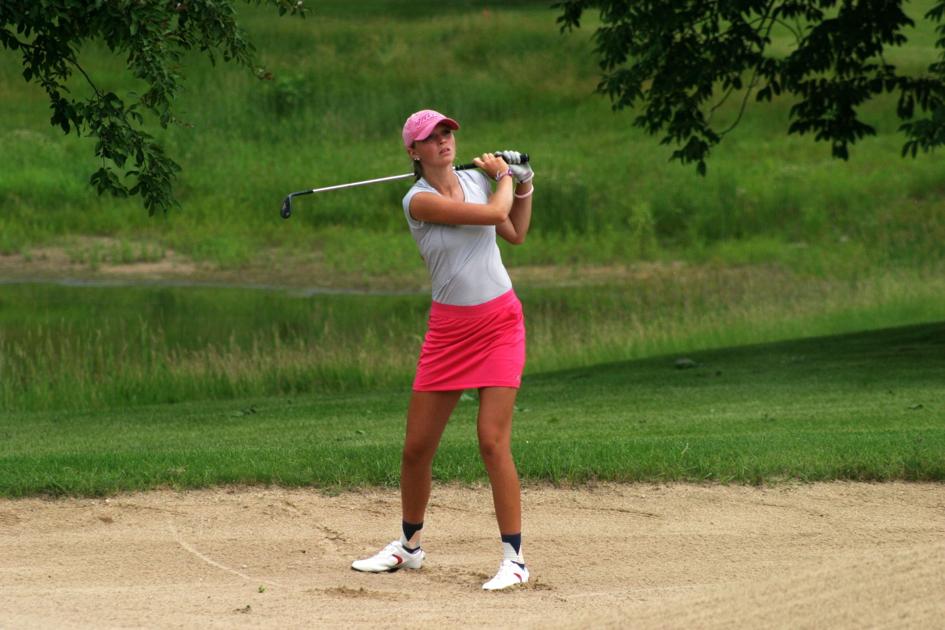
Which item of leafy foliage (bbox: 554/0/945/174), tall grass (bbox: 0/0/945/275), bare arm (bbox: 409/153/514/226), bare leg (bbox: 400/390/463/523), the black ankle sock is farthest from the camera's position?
tall grass (bbox: 0/0/945/275)

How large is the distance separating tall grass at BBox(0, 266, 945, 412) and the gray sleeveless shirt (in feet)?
32.5

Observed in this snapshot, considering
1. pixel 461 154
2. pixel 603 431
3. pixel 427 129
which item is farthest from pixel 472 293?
pixel 461 154

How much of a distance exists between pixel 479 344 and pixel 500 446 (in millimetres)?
441

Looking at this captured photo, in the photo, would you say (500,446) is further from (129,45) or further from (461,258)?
(129,45)

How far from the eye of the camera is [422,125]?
6.59 m

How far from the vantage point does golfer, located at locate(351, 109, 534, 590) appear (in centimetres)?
660

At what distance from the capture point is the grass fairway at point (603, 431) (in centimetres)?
912

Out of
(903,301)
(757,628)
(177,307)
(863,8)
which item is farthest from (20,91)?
(757,628)

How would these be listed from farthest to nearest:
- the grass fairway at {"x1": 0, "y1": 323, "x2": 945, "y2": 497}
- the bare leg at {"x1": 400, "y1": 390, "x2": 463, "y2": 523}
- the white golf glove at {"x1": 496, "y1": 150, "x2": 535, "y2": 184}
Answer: the grass fairway at {"x1": 0, "y1": 323, "x2": 945, "y2": 497} → the bare leg at {"x1": 400, "y1": 390, "x2": 463, "y2": 523} → the white golf glove at {"x1": 496, "y1": 150, "x2": 535, "y2": 184}

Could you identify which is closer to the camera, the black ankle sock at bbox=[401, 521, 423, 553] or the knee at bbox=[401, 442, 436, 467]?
the knee at bbox=[401, 442, 436, 467]

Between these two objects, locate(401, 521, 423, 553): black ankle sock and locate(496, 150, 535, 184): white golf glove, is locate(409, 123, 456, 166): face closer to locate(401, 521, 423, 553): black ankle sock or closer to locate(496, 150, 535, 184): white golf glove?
locate(496, 150, 535, 184): white golf glove

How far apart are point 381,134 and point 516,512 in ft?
108

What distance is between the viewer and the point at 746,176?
34.6 meters

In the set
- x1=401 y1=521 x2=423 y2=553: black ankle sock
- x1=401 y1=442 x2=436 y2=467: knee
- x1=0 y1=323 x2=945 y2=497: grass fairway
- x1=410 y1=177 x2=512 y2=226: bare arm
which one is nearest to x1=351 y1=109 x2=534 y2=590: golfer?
x1=410 y1=177 x2=512 y2=226: bare arm
